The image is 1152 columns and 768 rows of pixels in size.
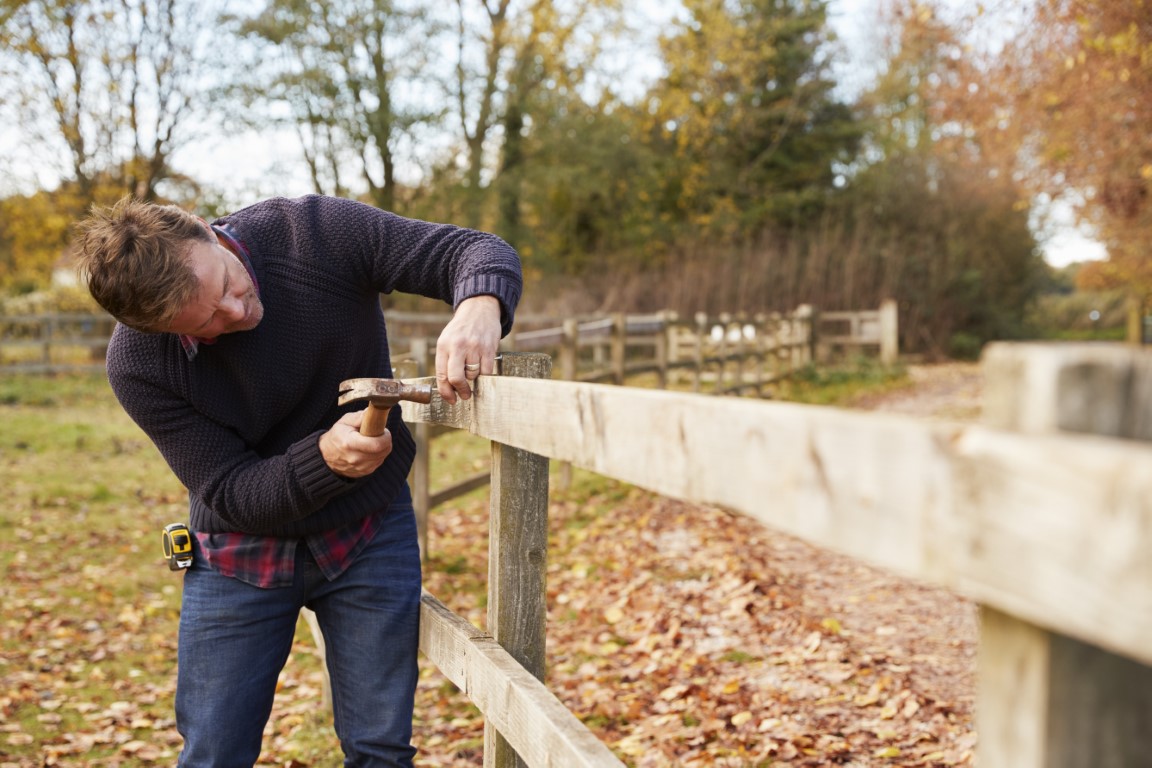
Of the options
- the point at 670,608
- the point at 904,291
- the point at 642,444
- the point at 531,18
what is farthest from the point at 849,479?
the point at 904,291

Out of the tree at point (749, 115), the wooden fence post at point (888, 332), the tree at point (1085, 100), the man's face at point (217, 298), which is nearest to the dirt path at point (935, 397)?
the wooden fence post at point (888, 332)

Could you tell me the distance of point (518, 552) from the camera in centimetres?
236

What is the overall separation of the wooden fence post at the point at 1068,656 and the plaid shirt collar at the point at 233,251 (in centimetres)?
197

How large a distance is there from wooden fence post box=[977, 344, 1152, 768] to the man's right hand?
1.59 m

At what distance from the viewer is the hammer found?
6.84ft

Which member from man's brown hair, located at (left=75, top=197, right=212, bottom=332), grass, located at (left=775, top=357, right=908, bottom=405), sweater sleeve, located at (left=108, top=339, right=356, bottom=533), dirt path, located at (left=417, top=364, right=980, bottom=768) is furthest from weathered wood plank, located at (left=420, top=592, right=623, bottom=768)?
grass, located at (left=775, top=357, right=908, bottom=405)

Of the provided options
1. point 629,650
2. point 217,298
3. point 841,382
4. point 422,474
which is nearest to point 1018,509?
point 217,298

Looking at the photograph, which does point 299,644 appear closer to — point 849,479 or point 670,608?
point 670,608

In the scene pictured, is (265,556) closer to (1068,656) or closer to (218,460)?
(218,460)

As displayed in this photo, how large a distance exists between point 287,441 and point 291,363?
228 mm

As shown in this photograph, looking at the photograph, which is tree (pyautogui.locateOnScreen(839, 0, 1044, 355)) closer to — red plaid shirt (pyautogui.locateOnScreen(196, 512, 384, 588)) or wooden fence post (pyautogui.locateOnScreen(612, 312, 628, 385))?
wooden fence post (pyautogui.locateOnScreen(612, 312, 628, 385))

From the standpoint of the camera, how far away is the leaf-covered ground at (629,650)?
13.0ft

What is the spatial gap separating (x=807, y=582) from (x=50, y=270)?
21574 millimetres

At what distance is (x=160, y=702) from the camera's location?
4711 millimetres
